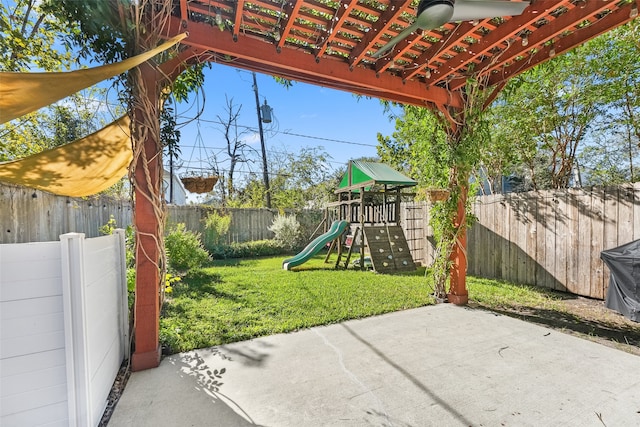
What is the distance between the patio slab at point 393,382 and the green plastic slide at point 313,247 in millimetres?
3655

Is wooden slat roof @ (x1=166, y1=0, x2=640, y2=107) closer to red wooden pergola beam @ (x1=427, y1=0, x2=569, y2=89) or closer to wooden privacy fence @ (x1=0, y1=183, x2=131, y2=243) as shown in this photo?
red wooden pergola beam @ (x1=427, y1=0, x2=569, y2=89)

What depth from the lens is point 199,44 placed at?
7.67ft

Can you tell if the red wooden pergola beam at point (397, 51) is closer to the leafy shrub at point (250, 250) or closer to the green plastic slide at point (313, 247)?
the green plastic slide at point (313, 247)

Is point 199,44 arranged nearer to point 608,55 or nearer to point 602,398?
point 602,398

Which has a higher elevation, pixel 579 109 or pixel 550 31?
pixel 579 109

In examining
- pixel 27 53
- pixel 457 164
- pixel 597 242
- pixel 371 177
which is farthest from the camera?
pixel 371 177

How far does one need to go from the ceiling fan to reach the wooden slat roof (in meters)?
0.44

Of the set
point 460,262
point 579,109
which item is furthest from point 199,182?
point 579,109

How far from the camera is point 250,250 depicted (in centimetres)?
908

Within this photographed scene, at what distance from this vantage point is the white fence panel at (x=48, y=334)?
1225 mm

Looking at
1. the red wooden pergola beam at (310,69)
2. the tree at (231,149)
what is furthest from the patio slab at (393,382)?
the tree at (231,149)

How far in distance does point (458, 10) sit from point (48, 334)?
2.85 metres

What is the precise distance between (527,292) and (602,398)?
298 cm

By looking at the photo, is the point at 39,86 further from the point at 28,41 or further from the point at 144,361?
the point at 28,41
